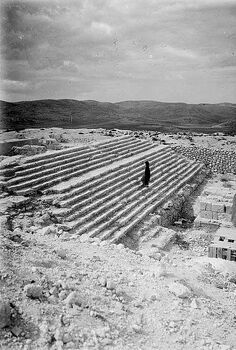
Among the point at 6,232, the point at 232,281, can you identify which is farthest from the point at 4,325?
the point at 232,281

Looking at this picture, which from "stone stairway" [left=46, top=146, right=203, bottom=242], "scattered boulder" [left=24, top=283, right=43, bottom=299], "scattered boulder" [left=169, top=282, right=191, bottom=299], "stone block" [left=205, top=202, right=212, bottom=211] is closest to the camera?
"scattered boulder" [left=24, top=283, right=43, bottom=299]

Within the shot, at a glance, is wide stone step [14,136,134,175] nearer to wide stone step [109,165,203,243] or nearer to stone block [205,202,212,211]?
wide stone step [109,165,203,243]

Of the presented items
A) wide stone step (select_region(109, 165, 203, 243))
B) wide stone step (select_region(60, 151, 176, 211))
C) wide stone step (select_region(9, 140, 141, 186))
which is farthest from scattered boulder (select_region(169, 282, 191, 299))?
wide stone step (select_region(9, 140, 141, 186))

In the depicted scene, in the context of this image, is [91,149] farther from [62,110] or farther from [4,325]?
[62,110]

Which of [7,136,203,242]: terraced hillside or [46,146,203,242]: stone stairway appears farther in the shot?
[7,136,203,242]: terraced hillside

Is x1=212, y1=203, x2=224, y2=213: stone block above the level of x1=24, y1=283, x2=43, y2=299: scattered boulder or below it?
below

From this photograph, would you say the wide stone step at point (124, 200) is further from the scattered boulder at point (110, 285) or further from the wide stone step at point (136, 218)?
the scattered boulder at point (110, 285)

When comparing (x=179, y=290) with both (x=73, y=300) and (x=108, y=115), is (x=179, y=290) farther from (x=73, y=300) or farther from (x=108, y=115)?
(x=108, y=115)

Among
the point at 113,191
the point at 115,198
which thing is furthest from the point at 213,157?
the point at 115,198
